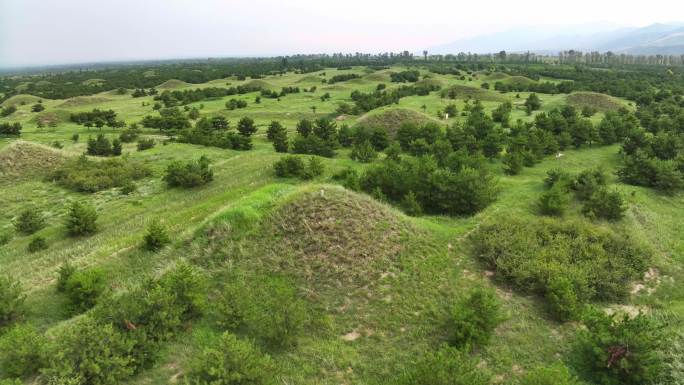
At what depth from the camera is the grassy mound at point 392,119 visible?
40.5 meters

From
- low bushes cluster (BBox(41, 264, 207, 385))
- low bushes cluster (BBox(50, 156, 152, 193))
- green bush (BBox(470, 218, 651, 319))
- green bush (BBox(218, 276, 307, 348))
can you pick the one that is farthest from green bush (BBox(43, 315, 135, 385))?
low bushes cluster (BBox(50, 156, 152, 193))

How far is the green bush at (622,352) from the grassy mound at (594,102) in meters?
53.3

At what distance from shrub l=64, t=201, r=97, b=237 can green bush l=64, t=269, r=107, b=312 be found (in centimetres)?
728

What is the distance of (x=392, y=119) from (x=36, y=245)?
31886 mm

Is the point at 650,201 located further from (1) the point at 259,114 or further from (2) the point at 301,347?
(1) the point at 259,114

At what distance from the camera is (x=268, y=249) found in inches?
574

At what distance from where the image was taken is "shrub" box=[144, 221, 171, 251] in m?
15.3

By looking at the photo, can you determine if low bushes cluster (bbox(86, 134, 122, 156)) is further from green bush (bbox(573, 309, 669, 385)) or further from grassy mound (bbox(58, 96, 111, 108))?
grassy mound (bbox(58, 96, 111, 108))

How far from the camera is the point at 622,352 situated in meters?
10.1

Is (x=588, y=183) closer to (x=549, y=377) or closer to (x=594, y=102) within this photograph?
(x=549, y=377)

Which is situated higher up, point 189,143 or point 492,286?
point 189,143

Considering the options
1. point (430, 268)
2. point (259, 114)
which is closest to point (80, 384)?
point (430, 268)

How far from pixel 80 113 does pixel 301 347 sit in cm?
5714

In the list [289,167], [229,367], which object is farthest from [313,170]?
[229,367]
